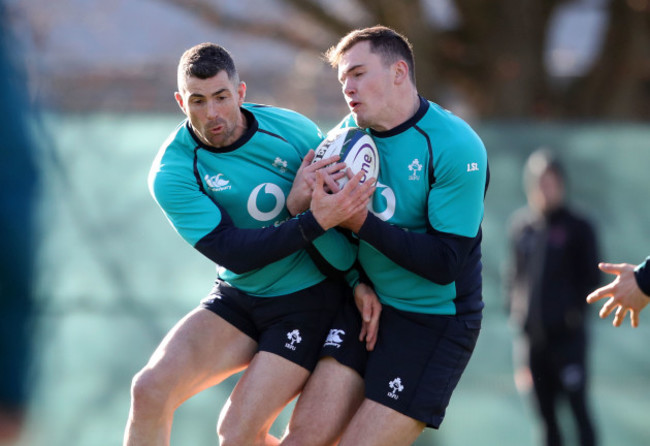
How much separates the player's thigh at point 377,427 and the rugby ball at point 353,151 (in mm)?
945

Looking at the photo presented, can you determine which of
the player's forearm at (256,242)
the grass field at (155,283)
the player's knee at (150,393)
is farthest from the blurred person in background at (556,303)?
the player's knee at (150,393)

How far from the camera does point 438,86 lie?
9711 millimetres

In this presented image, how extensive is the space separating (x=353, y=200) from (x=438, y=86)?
618 centimetres

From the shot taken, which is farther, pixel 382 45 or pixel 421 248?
pixel 382 45

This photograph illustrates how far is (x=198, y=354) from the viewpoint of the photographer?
13.3 feet

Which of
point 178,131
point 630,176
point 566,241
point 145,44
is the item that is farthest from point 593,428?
point 145,44

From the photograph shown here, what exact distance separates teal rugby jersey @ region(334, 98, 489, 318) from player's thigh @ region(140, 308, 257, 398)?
669 millimetres

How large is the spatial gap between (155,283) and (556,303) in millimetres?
3638

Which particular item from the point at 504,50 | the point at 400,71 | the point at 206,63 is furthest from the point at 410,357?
the point at 504,50

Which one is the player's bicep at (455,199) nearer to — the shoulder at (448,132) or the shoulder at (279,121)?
the shoulder at (448,132)

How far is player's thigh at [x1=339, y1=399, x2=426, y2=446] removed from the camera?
153 inches

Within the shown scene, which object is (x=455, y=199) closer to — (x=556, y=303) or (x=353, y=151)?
(x=353, y=151)

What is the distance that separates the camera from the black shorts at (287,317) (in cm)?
408

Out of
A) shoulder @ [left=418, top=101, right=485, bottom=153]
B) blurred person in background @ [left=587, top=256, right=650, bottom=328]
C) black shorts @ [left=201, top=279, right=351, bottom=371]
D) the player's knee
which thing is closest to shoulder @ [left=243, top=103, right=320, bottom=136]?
shoulder @ [left=418, top=101, right=485, bottom=153]
